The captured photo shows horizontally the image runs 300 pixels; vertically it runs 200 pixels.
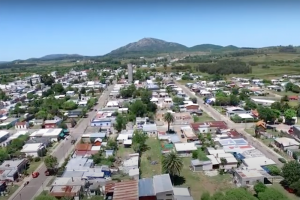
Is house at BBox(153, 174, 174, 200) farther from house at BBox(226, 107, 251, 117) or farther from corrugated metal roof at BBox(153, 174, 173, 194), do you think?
house at BBox(226, 107, 251, 117)

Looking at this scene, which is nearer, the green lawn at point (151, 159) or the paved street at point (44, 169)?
the paved street at point (44, 169)

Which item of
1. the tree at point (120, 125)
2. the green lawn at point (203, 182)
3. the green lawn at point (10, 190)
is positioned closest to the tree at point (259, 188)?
the green lawn at point (203, 182)

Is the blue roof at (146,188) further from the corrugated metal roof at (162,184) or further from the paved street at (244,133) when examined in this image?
the paved street at (244,133)

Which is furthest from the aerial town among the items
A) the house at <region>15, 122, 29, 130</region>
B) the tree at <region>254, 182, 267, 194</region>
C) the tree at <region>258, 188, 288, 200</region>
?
the tree at <region>258, 188, 288, 200</region>

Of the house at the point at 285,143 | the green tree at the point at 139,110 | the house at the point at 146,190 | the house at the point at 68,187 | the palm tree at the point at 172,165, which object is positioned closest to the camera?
the house at the point at 146,190

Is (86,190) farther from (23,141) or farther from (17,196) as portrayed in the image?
(23,141)

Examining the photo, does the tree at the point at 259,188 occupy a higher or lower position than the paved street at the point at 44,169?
higher

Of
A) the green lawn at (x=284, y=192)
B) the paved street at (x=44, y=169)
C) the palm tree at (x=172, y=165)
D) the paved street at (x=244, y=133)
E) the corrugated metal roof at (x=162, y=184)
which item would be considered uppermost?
the palm tree at (x=172, y=165)
